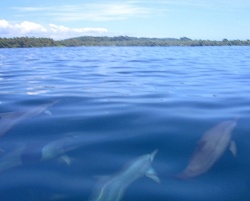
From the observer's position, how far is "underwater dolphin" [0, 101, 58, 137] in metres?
5.57

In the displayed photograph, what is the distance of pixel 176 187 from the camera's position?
3529mm

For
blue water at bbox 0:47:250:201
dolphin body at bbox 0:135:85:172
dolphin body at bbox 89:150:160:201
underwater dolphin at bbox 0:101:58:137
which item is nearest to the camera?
dolphin body at bbox 89:150:160:201

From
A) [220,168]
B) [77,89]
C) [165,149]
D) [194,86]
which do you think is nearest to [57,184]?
[165,149]

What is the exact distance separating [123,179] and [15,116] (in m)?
3.24

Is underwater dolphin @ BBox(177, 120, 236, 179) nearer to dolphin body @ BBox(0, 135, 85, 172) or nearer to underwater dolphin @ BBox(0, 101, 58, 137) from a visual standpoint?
dolphin body @ BBox(0, 135, 85, 172)

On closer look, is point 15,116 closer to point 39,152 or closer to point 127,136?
point 39,152

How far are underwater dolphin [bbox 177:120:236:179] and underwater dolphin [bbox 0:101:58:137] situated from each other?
2954 mm

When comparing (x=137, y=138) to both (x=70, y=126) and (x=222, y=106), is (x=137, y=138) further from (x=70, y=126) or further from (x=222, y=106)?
(x=222, y=106)

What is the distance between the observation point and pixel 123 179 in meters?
3.66

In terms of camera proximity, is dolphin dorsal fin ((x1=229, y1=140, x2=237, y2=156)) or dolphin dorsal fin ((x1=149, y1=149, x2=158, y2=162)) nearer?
dolphin dorsal fin ((x1=149, y1=149, x2=158, y2=162))

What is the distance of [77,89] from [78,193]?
5.86 meters

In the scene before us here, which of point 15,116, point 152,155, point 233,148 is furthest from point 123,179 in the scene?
point 15,116

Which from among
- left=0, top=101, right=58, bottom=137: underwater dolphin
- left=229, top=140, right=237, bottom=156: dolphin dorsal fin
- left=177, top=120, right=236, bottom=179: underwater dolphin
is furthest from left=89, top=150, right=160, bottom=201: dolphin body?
left=0, top=101, right=58, bottom=137: underwater dolphin

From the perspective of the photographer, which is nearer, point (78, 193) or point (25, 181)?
point (78, 193)
